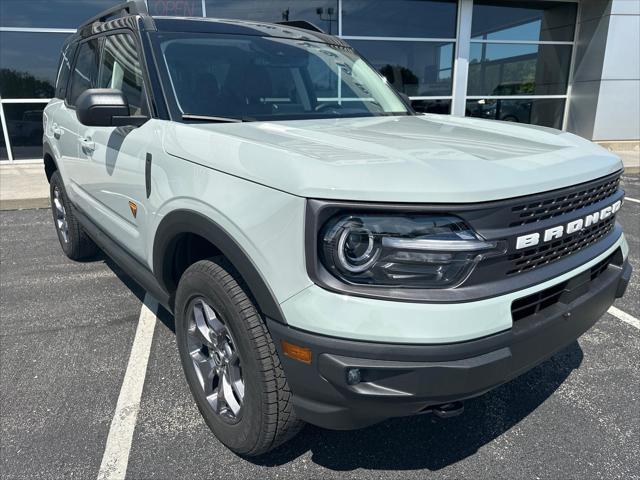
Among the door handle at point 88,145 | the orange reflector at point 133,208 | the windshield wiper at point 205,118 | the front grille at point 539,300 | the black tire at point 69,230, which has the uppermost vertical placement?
the windshield wiper at point 205,118

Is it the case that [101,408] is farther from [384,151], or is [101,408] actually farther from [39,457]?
[384,151]

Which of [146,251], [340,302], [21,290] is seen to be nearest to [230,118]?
[146,251]

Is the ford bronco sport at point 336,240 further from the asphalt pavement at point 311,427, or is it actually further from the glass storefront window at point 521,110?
the glass storefront window at point 521,110

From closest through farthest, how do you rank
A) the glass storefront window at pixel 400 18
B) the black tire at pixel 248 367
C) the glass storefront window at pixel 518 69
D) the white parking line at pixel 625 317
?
the black tire at pixel 248 367 < the white parking line at pixel 625 317 < the glass storefront window at pixel 400 18 < the glass storefront window at pixel 518 69

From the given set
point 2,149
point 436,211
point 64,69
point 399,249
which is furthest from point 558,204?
point 2,149

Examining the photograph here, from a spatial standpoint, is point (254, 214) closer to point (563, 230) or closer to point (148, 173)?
point (148, 173)

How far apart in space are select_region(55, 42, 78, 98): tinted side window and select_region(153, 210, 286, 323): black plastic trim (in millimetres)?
2705

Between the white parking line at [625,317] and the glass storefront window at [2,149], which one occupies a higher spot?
the glass storefront window at [2,149]

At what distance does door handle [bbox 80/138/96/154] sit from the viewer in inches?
129

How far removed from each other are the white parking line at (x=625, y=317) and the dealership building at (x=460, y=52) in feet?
30.2

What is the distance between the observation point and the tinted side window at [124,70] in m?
2.69

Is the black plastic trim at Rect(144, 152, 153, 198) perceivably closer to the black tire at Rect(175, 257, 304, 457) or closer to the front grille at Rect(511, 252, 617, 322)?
the black tire at Rect(175, 257, 304, 457)

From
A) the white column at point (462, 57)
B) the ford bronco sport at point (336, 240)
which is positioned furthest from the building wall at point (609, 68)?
the ford bronco sport at point (336, 240)

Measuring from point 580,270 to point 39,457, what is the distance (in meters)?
→ 2.48
